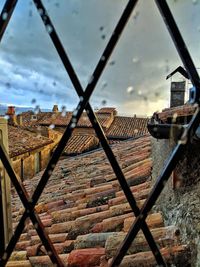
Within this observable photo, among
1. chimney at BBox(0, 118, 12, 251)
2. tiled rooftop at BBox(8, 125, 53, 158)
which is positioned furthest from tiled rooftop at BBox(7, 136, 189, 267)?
tiled rooftop at BBox(8, 125, 53, 158)

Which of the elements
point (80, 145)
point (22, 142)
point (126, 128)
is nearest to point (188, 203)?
point (22, 142)

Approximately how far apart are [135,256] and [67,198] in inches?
80.9

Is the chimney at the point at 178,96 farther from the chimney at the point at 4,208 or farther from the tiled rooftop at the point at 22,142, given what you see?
the tiled rooftop at the point at 22,142

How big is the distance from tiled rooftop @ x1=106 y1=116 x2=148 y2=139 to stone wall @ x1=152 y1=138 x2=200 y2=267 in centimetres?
1544

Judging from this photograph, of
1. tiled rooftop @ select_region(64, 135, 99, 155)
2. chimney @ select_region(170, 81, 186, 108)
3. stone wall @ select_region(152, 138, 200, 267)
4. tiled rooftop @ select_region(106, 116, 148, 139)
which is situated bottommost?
stone wall @ select_region(152, 138, 200, 267)

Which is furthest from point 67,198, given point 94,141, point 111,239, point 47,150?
point 94,141

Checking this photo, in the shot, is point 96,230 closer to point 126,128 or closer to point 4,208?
point 4,208

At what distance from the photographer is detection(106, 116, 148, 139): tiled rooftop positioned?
1808 centimetres

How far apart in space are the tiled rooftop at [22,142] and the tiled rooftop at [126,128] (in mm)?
6531

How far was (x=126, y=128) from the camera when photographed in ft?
64.5

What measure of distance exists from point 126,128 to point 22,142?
33.7 ft

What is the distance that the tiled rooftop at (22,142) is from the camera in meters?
9.58

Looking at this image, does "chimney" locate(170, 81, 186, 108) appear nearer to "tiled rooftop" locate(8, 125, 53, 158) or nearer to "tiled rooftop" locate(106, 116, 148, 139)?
"tiled rooftop" locate(8, 125, 53, 158)

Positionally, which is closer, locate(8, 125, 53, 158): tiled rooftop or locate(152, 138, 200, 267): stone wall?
locate(152, 138, 200, 267): stone wall
